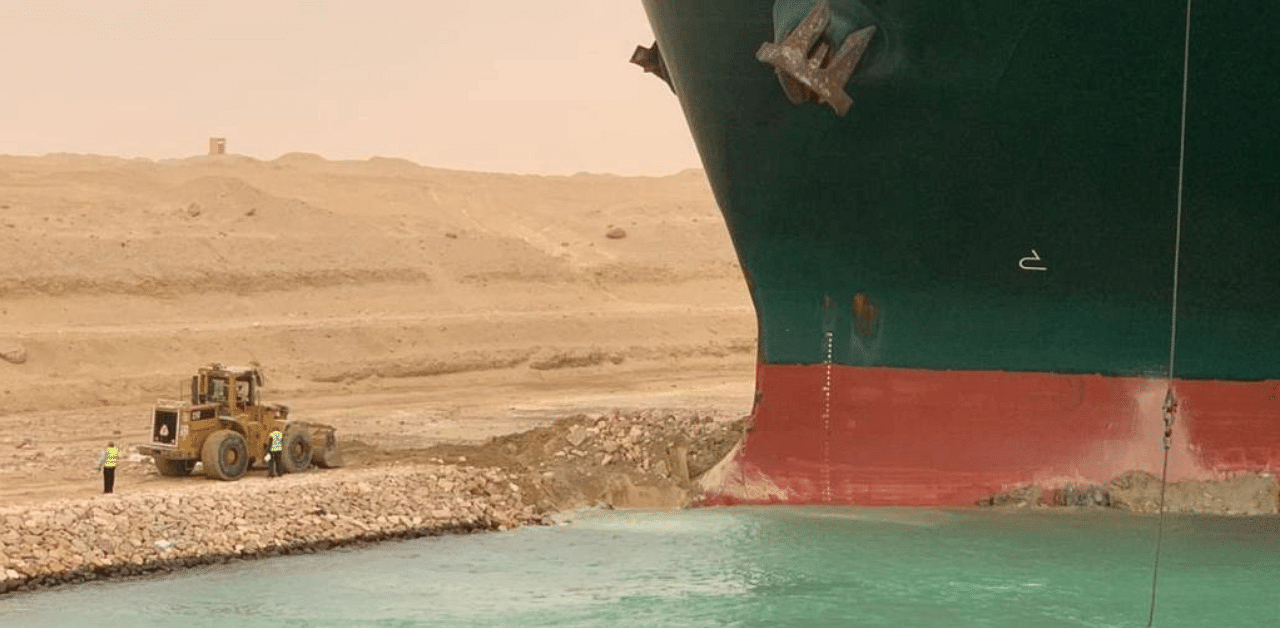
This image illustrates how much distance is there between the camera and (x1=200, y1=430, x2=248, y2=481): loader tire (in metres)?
17.8

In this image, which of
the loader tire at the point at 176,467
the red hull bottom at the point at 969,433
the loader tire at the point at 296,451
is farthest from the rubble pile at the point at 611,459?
the loader tire at the point at 176,467

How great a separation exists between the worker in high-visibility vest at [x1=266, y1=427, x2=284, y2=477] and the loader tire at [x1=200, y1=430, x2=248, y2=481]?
Result: 0.24 m

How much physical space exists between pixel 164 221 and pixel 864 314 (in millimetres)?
29395

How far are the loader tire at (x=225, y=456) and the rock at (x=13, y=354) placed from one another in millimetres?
12047

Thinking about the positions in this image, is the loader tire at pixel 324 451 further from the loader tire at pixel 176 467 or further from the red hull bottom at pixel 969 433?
the red hull bottom at pixel 969 433

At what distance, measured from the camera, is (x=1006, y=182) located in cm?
1577

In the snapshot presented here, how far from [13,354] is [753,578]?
17367mm

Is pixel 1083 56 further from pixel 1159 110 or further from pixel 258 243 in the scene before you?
pixel 258 243

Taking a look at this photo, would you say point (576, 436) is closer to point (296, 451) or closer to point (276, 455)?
point (296, 451)

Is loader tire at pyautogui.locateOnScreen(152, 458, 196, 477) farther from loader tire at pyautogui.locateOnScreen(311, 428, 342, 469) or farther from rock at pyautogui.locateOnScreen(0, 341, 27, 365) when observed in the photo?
rock at pyautogui.locateOnScreen(0, 341, 27, 365)

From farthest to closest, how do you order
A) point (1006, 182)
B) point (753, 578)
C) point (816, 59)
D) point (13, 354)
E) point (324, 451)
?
point (13, 354), point (324, 451), point (1006, 182), point (816, 59), point (753, 578)

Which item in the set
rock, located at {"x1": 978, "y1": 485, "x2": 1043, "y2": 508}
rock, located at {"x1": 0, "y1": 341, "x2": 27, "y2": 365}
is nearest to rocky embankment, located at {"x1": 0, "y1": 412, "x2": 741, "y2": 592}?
rock, located at {"x1": 978, "y1": 485, "x2": 1043, "y2": 508}

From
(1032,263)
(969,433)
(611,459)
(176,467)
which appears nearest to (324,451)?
(176,467)

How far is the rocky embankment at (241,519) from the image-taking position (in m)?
14.6
